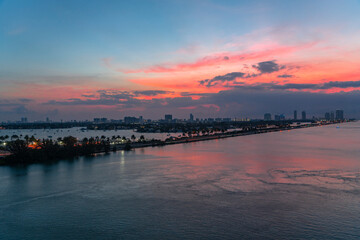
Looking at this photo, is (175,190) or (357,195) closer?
(357,195)

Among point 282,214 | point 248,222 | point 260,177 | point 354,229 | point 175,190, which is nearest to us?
point 354,229

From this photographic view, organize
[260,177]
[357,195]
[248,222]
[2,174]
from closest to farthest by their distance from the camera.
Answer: [248,222]
[357,195]
[260,177]
[2,174]

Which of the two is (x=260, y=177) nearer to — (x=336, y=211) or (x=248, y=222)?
(x=336, y=211)

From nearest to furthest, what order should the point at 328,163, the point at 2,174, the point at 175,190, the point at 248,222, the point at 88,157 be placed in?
the point at 248,222 → the point at 175,190 → the point at 2,174 → the point at 328,163 → the point at 88,157

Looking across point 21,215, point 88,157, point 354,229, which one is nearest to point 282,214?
point 354,229

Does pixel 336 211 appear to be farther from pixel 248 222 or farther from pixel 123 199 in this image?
pixel 123 199

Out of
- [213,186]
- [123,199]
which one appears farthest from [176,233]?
[213,186]
